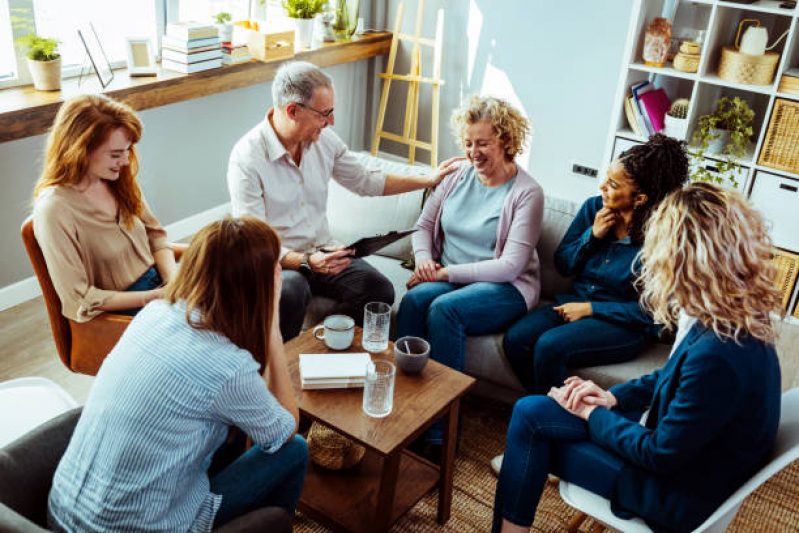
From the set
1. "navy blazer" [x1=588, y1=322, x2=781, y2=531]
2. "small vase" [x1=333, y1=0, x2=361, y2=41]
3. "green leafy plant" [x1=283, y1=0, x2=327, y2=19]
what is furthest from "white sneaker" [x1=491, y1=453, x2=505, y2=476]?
"small vase" [x1=333, y1=0, x2=361, y2=41]

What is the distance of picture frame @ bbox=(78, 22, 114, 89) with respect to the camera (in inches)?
126

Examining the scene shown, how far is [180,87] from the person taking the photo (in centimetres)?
339

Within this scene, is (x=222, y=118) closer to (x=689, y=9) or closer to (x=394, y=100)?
(x=394, y=100)

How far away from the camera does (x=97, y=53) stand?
3330mm

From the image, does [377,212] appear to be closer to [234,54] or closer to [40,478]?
[234,54]

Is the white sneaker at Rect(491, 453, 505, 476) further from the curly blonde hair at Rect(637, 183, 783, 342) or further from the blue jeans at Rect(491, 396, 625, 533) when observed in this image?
the curly blonde hair at Rect(637, 183, 783, 342)

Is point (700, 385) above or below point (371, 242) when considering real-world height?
above

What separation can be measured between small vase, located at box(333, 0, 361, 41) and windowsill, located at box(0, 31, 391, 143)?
81 millimetres

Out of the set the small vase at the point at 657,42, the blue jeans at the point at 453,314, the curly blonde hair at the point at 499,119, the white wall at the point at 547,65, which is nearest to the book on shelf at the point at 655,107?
the small vase at the point at 657,42

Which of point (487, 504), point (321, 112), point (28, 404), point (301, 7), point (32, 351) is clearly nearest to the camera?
point (28, 404)

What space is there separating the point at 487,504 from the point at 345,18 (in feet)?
11.0

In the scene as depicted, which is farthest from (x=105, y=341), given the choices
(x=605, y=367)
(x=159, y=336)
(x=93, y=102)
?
(x=605, y=367)

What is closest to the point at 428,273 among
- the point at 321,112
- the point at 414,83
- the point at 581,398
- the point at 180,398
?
the point at 321,112

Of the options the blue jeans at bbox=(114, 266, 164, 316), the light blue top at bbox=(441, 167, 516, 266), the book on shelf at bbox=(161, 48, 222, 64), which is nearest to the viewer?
the blue jeans at bbox=(114, 266, 164, 316)
